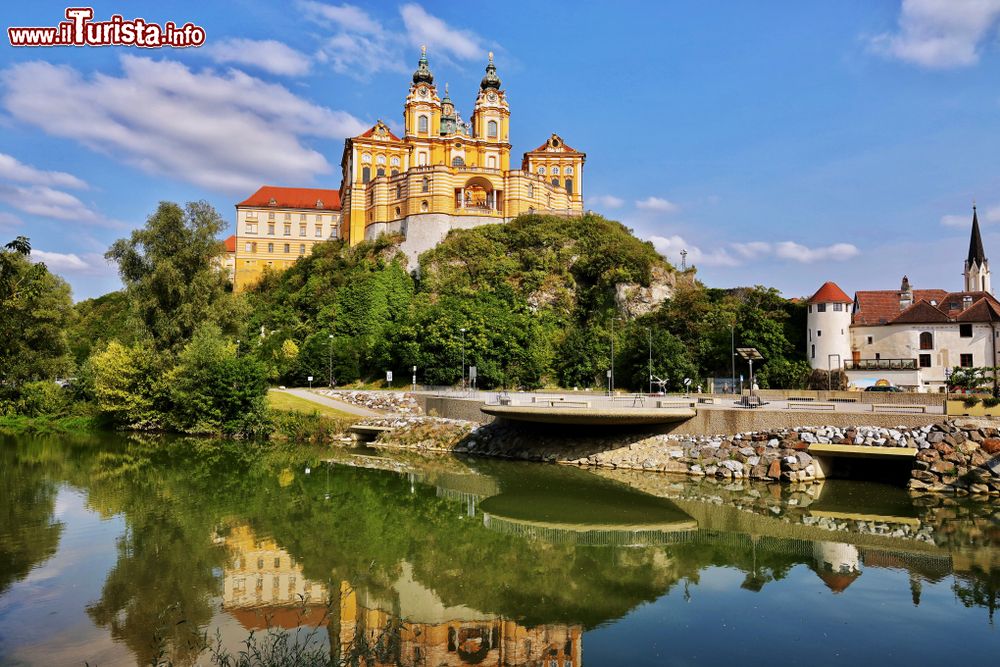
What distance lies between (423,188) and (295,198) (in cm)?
2714

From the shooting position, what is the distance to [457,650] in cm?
1112

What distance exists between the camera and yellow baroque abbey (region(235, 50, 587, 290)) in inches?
2783

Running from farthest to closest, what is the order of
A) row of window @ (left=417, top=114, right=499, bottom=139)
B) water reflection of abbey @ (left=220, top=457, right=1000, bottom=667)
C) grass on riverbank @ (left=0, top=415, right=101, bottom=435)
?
row of window @ (left=417, top=114, right=499, bottom=139), grass on riverbank @ (left=0, top=415, right=101, bottom=435), water reflection of abbey @ (left=220, top=457, right=1000, bottom=667)

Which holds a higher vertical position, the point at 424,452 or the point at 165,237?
the point at 165,237

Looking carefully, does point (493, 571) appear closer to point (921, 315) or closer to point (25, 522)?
point (25, 522)

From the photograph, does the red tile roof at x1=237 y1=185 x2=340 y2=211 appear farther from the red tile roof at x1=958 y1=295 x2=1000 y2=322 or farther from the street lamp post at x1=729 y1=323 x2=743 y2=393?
the red tile roof at x1=958 y1=295 x2=1000 y2=322

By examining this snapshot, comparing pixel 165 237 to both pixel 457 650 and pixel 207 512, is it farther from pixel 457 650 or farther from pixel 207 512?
pixel 457 650

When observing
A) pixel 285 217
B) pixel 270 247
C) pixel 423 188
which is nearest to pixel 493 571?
pixel 423 188

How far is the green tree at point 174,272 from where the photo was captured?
40.8 metres

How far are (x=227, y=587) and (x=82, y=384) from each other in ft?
134

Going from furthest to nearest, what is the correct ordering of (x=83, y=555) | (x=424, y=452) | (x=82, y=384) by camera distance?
(x=82, y=384), (x=424, y=452), (x=83, y=555)

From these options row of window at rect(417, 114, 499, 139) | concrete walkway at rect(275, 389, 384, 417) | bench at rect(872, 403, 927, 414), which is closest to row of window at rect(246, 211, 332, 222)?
row of window at rect(417, 114, 499, 139)

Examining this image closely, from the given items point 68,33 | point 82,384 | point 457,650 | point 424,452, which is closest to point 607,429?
point 424,452

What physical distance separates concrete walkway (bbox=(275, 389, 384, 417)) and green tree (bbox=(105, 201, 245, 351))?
24.9 feet
